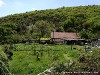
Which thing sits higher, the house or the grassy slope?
the grassy slope

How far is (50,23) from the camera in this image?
8375 centimetres

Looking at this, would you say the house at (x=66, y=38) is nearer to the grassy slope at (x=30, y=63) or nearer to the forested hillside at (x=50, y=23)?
the forested hillside at (x=50, y=23)

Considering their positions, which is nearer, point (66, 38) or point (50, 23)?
point (66, 38)

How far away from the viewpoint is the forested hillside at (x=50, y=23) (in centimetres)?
5824

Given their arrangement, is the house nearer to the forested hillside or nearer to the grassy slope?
the forested hillside

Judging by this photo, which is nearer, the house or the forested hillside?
the house

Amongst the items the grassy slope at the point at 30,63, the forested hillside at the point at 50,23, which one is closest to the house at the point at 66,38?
the forested hillside at the point at 50,23

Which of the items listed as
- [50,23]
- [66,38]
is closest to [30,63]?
[66,38]

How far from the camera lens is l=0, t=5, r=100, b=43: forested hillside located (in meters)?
58.2

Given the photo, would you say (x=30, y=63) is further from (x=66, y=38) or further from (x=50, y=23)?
(x=50, y=23)

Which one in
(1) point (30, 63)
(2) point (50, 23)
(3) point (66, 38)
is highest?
(2) point (50, 23)

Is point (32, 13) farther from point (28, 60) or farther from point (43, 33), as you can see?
point (28, 60)

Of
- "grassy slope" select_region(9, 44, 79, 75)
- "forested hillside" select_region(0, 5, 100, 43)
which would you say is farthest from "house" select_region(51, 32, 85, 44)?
"grassy slope" select_region(9, 44, 79, 75)

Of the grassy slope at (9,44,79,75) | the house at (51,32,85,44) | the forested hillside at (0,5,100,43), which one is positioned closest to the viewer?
the grassy slope at (9,44,79,75)
